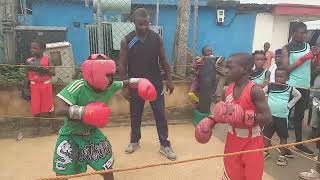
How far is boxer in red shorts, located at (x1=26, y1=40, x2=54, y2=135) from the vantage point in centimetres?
552

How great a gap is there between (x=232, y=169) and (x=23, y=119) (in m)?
3.86

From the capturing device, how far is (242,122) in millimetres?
2945

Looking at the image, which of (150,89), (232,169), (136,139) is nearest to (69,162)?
(150,89)

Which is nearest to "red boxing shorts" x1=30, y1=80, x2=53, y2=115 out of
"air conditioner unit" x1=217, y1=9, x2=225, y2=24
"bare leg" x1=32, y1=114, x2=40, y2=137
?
"bare leg" x1=32, y1=114, x2=40, y2=137

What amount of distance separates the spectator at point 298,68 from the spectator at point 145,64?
5.19 feet

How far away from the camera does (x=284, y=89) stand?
4820 mm

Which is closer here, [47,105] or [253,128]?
[253,128]

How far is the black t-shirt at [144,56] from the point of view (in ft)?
15.6

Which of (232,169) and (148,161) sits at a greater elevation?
(232,169)

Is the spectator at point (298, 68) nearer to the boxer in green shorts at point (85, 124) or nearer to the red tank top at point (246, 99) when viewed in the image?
the red tank top at point (246, 99)

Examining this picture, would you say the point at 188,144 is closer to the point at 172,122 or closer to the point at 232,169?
the point at 172,122

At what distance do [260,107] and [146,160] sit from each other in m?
2.18

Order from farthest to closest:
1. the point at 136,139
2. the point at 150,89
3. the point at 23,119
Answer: the point at 23,119, the point at 136,139, the point at 150,89

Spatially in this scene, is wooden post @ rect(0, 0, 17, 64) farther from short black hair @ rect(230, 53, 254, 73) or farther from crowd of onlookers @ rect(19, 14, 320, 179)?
short black hair @ rect(230, 53, 254, 73)
